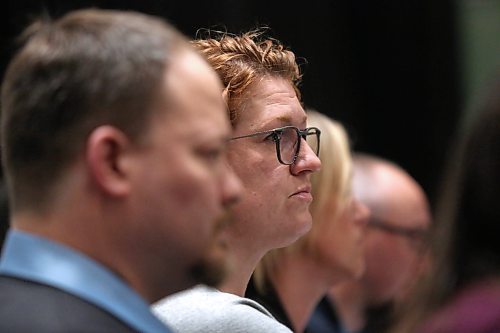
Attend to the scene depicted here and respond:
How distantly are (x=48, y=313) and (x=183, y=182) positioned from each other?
297 millimetres

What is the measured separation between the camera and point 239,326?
7.85ft

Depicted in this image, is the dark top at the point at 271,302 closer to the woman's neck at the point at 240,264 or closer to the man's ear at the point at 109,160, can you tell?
the woman's neck at the point at 240,264

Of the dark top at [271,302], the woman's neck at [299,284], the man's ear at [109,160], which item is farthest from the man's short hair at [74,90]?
the woman's neck at [299,284]

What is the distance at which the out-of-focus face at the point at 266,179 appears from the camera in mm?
2756

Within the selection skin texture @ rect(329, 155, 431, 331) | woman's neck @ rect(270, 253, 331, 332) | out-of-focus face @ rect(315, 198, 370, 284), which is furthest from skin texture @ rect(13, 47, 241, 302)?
skin texture @ rect(329, 155, 431, 331)

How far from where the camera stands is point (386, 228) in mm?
5156

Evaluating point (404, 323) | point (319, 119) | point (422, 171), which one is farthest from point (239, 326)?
point (422, 171)

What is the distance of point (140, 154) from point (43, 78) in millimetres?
208

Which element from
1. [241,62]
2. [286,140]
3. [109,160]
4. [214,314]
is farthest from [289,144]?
[109,160]

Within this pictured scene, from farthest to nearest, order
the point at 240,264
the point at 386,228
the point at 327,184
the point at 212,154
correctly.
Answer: the point at 386,228, the point at 327,184, the point at 240,264, the point at 212,154

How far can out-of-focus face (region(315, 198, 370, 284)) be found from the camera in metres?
3.95

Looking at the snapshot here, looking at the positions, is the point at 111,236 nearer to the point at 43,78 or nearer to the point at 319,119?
the point at 43,78

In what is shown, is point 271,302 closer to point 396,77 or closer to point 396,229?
point 396,229

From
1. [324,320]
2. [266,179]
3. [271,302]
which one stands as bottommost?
[324,320]
